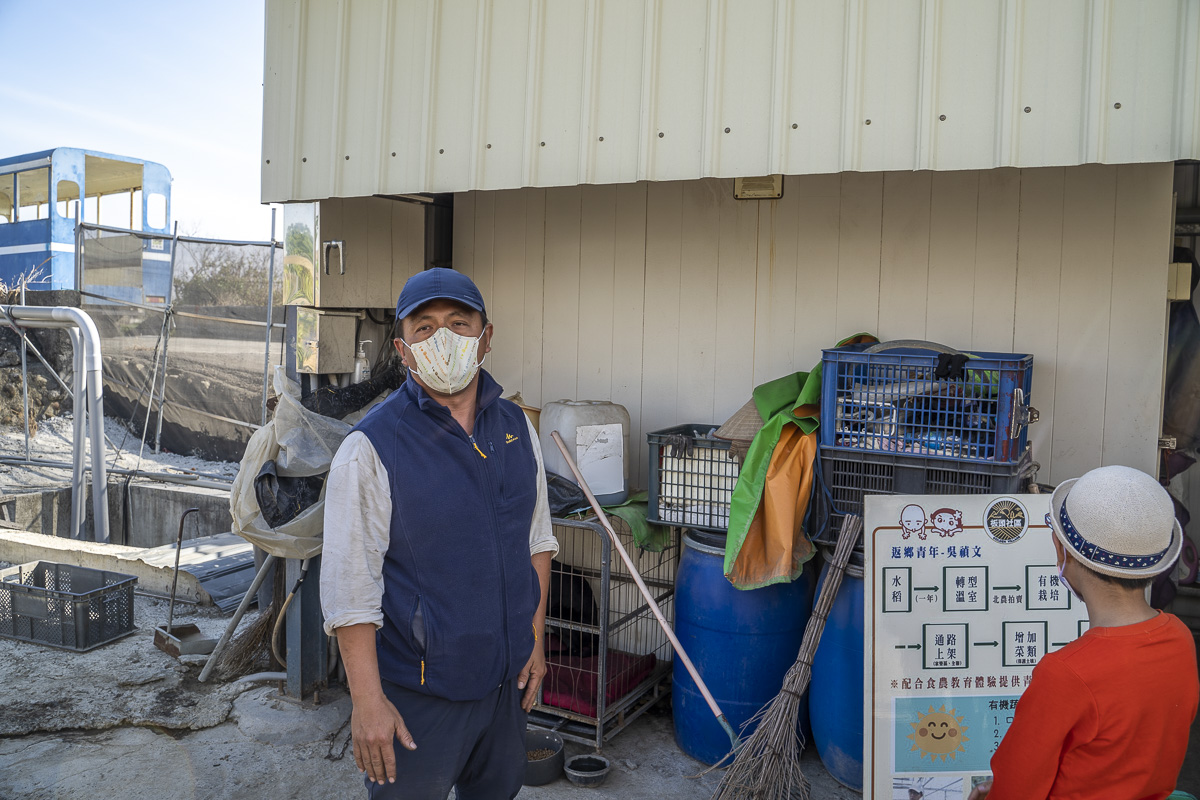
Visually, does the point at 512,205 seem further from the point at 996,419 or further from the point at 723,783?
the point at 723,783

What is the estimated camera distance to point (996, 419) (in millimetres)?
2869

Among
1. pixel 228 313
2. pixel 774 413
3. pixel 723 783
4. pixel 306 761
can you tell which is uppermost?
pixel 228 313

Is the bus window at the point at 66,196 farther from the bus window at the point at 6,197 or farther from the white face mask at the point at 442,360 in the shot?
the white face mask at the point at 442,360

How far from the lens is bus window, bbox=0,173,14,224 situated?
14.6m

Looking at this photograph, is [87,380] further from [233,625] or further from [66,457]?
[66,457]

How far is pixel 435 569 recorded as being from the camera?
2.03 m

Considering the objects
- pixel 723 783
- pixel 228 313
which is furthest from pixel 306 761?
pixel 228 313

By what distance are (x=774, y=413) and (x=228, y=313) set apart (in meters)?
9.56

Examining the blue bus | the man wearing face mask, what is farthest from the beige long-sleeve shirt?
the blue bus

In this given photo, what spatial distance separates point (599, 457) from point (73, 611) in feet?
10.4

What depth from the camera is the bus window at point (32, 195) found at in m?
14.1

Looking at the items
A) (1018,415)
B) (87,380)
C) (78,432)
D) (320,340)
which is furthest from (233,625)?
(78,432)

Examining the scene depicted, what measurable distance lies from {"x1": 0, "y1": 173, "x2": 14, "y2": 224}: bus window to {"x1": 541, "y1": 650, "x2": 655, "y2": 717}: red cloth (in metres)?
15.4

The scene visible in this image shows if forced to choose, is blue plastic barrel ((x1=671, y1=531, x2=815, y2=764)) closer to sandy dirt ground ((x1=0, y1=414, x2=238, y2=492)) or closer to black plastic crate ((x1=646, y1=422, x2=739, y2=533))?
black plastic crate ((x1=646, y1=422, x2=739, y2=533))
